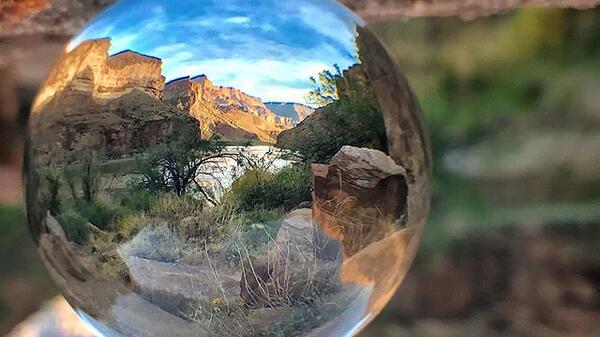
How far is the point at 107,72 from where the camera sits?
0.46 meters

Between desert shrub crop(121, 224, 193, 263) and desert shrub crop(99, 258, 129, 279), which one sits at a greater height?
desert shrub crop(121, 224, 193, 263)

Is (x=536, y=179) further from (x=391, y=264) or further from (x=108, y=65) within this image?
(x=108, y=65)

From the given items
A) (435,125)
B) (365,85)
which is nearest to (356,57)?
(365,85)

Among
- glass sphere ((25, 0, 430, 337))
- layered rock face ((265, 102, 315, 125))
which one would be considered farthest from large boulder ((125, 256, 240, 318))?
layered rock face ((265, 102, 315, 125))

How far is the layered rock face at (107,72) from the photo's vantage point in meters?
0.45

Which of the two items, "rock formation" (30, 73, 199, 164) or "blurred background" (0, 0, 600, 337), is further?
"blurred background" (0, 0, 600, 337)

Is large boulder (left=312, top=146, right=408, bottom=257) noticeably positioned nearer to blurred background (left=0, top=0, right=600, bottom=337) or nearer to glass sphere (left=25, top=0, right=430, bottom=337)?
glass sphere (left=25, top=0, right=430, bottom=337)

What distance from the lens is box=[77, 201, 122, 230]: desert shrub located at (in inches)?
18.2

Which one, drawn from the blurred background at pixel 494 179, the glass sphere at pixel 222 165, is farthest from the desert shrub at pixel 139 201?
the blurred background at pixel 494 179

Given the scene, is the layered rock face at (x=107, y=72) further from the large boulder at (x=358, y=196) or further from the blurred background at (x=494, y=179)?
Result: the blurred background at (x=494, y=179)

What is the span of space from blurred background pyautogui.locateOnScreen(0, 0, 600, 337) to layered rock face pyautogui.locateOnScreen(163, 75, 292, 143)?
24.2 inches

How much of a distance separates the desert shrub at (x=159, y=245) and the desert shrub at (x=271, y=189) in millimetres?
42

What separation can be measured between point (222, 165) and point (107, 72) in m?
0.10

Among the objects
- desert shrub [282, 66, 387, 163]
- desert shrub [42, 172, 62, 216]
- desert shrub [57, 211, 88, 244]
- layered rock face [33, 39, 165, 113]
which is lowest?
desert shrub [57, 211, 88, 244]
